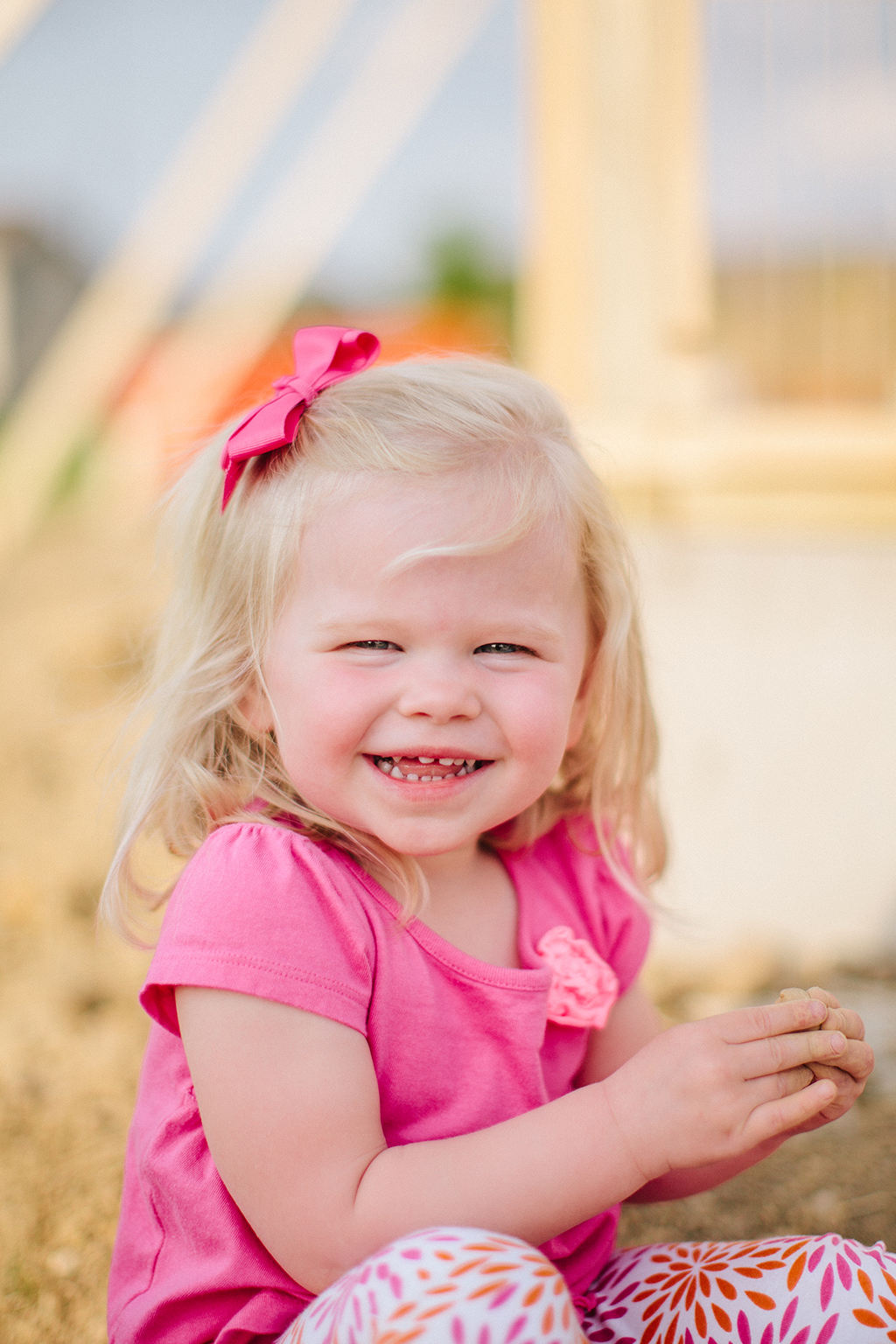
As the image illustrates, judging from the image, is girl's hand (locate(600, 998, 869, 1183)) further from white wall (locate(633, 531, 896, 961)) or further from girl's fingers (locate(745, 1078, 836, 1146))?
white wall (locate(633, 531, 896, 961))

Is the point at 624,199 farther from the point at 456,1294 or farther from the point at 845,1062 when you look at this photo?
the point at 456,1294

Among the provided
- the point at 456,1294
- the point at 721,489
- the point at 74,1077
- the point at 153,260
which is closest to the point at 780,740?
the point at 721,489

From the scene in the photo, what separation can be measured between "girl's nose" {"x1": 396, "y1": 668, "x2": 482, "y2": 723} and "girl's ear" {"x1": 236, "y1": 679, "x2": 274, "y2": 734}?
0.17m

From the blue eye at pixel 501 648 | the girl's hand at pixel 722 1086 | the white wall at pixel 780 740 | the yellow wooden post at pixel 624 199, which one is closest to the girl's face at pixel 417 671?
the blue eye at pixel 501 648

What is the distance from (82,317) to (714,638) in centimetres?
267

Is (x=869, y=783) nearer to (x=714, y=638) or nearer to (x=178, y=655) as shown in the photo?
(x=714, y=638)

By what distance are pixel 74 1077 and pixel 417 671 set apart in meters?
1.26

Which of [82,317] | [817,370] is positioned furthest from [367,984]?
[82,317]

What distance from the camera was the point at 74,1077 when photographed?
6.25 ft

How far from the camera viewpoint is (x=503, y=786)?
1.04m

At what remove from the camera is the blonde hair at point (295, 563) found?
105 cm

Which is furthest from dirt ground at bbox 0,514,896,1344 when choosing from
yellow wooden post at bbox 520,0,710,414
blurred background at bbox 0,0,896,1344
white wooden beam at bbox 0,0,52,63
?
white wooden beam at bbox 0,0,52,63

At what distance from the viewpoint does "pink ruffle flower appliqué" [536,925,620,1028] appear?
113 cm

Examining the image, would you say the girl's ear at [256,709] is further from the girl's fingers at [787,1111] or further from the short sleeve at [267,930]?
the girl's fingers at [787,1111]
